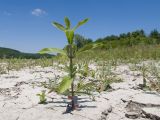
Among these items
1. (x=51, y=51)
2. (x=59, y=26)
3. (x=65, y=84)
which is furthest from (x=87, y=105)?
(x=59, y=26)

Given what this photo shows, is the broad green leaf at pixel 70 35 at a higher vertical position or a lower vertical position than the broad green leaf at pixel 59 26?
lower

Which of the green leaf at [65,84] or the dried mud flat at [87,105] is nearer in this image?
the green leaf at [65,84]

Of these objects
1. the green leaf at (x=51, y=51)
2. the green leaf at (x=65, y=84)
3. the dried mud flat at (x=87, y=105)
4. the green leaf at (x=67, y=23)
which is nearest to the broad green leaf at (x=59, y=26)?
the green leaf at (x=67, y=23)

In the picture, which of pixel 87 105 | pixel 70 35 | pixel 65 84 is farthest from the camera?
pixel 87 105

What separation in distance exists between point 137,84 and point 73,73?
1799 mm

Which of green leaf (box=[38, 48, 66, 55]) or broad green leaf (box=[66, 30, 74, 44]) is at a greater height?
broad green leaf (box=[66, 30, 74, 44])

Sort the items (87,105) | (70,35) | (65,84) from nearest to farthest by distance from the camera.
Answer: (65,84)
(70,35)
(87,105)

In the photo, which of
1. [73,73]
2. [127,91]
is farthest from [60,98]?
[127,91]

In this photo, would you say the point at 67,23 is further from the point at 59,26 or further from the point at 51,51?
the point at 51,51

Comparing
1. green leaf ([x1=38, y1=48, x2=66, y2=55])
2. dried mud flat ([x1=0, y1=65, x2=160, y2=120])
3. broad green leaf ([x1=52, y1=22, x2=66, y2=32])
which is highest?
broad green leaf ([x1=52, y1=22, x2=66, y2=32])

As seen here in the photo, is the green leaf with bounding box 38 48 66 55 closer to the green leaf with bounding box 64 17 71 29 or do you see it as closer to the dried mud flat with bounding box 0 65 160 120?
the green leaf with bounding box 64 17 71 29

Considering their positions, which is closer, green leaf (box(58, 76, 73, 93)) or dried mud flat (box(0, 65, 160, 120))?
green leaf (box(58, 76, 73, 93))

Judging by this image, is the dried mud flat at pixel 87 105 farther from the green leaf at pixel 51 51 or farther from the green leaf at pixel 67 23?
the green leaf at pixel 67 23

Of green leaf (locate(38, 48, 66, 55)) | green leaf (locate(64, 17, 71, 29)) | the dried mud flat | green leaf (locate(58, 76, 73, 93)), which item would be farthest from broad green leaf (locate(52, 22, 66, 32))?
the dried mud flat
